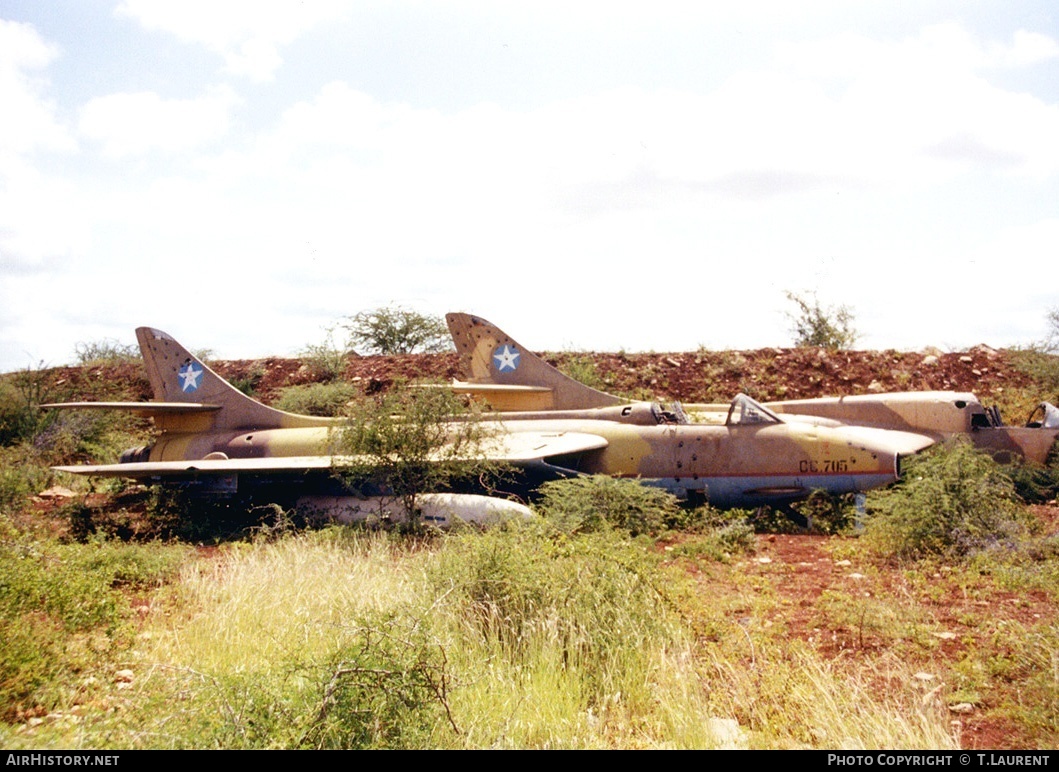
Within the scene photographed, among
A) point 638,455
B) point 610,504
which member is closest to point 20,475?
point 638,455

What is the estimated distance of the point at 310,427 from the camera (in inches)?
650

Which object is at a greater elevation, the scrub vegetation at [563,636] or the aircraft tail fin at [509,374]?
the aircraft tail fin at [509,374]

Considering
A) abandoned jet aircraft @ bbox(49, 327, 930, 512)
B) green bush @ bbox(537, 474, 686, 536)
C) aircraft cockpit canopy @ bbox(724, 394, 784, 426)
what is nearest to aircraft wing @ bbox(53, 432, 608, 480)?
abandoned jet aircraft @ bbox(49, 327, 930, 512)

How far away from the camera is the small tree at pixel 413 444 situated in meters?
12.8

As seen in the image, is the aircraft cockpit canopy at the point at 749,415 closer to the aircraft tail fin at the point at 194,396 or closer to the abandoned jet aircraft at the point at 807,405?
the abandoned jet aircraft at the point at 807,405

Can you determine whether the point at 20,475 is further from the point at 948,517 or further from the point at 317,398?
the point at 948,517

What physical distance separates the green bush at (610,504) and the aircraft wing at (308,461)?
3.35 ft

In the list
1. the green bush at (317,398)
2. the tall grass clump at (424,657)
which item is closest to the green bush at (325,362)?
the green bush at (317,398)

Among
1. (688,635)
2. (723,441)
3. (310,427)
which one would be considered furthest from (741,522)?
(310,427)

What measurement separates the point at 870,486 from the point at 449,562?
26.9 feet

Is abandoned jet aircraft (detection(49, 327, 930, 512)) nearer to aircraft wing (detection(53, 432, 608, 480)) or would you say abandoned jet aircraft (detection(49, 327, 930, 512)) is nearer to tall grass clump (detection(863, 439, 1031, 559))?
aircraft wing (detection(53, 432, 608, 480))

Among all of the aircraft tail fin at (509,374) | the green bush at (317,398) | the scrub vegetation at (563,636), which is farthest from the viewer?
the green bush at (317,398)

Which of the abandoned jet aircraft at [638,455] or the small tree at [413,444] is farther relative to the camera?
the abandoned jet aircraft at [638,455]

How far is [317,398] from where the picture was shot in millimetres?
25547
